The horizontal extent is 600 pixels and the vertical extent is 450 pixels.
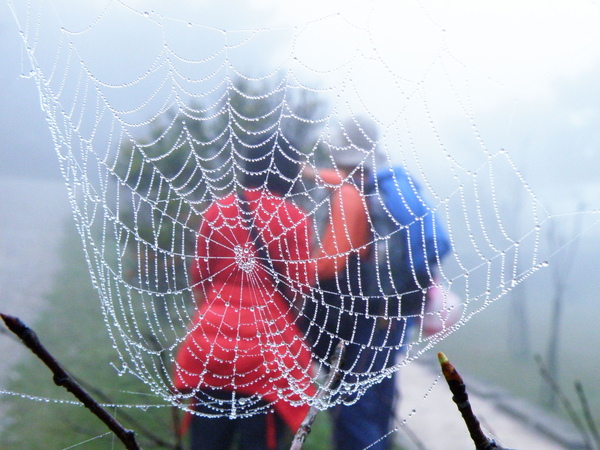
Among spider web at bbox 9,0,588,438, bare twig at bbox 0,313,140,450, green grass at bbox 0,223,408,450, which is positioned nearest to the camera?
bare twig at bbox 0,313,140,450

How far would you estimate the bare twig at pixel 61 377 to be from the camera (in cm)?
26

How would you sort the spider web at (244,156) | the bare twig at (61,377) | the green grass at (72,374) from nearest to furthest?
1. the bare twig at (61,377)
2. the spider web at (244,156)
3. the green grass at (72,374)

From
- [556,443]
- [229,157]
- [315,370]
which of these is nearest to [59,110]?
[229,157]

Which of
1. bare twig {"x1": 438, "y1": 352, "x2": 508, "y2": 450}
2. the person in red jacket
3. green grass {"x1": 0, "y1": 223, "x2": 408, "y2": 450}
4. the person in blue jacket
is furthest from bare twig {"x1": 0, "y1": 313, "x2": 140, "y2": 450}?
green grass {"x1": 0, "y1": 223, "x2": 408, "y2": 450}

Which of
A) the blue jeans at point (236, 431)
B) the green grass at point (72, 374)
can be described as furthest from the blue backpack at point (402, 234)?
the green grass at point (72, 374)

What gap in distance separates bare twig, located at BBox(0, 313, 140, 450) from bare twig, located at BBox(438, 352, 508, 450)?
0.57 ft

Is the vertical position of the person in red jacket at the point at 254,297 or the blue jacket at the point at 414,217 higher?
the blue jacket at the point at 414,217

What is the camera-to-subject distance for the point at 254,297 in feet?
3.07

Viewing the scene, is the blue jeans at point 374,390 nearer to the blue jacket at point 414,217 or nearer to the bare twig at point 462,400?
the blue jacket at point 414,217

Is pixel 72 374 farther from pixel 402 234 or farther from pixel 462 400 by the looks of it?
pixel 462 400

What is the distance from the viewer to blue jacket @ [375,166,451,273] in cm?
77

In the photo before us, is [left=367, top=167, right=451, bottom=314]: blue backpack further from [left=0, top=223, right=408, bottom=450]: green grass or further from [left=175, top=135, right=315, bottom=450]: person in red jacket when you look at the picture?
[left=0, top=223, right=408, bottom=450]: green grass

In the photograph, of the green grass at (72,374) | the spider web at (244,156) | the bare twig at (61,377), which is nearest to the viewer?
the bare twig at (61,377)

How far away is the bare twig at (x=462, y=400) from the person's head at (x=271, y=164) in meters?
0.63
